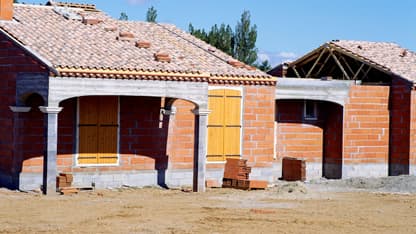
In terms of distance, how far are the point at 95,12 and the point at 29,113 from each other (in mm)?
6880

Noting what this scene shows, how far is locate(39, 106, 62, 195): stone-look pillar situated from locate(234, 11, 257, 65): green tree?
101 feet

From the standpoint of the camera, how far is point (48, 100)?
19.8 m

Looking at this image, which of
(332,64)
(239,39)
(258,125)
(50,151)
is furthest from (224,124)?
(239,39)

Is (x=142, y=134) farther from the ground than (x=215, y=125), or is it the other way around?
(x=215, y=125)

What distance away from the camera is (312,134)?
2797 cm

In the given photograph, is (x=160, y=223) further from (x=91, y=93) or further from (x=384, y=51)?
(x=384, y=51)

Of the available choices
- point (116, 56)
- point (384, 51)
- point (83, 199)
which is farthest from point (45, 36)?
point (384, 51)

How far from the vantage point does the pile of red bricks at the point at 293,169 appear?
26.5 meters

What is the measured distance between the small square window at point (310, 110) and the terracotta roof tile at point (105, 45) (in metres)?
3.65

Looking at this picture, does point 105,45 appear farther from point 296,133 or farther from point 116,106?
point 296,133

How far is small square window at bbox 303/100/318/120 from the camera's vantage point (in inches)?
1096

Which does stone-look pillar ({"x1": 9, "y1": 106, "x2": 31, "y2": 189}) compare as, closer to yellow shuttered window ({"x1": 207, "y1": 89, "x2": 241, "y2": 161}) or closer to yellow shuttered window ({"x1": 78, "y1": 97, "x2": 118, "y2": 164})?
yellow shuttered window ({"x1": 78, "y1": 97, "x2": 118, "y2": 164})

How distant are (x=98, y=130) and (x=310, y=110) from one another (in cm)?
873

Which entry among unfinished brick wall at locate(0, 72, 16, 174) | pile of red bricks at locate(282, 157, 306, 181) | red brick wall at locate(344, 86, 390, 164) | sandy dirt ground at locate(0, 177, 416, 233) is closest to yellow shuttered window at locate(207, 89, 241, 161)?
sandy dirt ground at locate(0, 177, 416, 233)
